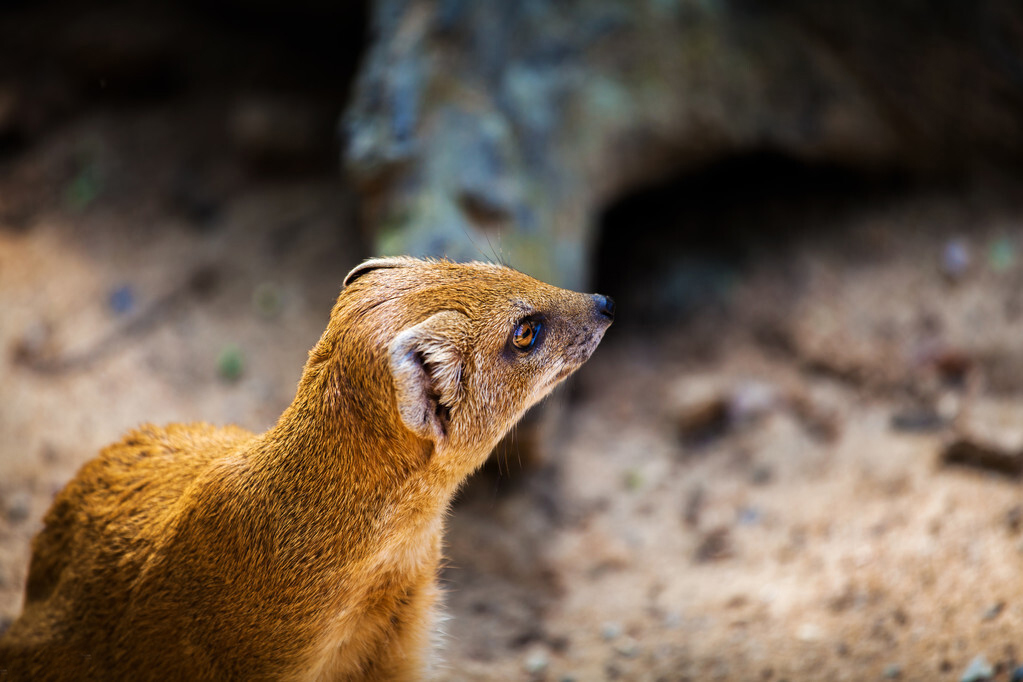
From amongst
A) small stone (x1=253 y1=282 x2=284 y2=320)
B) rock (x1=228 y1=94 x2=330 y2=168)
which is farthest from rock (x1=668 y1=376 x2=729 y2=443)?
rock (x1=228 y1=94 x2=330 y2=168)

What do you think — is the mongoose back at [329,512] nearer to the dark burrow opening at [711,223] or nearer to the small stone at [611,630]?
the small stone at [611,630]

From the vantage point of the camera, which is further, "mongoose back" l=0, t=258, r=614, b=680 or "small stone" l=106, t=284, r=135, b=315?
"small stone" l=106, t=284, r=135, b=315

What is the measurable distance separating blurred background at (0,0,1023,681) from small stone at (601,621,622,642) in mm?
35

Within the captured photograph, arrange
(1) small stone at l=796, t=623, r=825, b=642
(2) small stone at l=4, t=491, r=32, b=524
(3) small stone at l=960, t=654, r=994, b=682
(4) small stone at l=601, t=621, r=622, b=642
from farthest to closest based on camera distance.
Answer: (2) small stone at l=4, t=491, r=32, b=524
(4) small stone at l=601, t=621, r=622, b=642
(1) small stone at l=796, t=623, r=825, b=642
(3) small stone at l=960, t=654, r=994, b=682

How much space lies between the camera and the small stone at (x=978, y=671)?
287 centimetres

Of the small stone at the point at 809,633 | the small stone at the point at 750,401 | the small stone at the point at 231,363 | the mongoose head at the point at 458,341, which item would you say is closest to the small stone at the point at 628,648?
the small stone at the point at 809,633

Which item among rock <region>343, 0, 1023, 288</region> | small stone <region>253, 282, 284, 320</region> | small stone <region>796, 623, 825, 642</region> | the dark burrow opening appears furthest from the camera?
the dark burrow opening

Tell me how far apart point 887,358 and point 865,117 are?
1.56 metres

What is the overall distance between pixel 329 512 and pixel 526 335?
850 millimetres

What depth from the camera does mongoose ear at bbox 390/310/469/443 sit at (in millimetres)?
2346

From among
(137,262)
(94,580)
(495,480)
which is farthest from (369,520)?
(137,262)

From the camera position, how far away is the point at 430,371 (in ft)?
8.07

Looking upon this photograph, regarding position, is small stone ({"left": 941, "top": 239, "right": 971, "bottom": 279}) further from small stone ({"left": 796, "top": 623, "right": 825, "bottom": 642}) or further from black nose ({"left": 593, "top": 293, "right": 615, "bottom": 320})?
black nose ({"left": 593, "top": 293, "right": 615, "bottom": 320})

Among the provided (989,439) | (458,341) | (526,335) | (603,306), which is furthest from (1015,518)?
(458,341)
